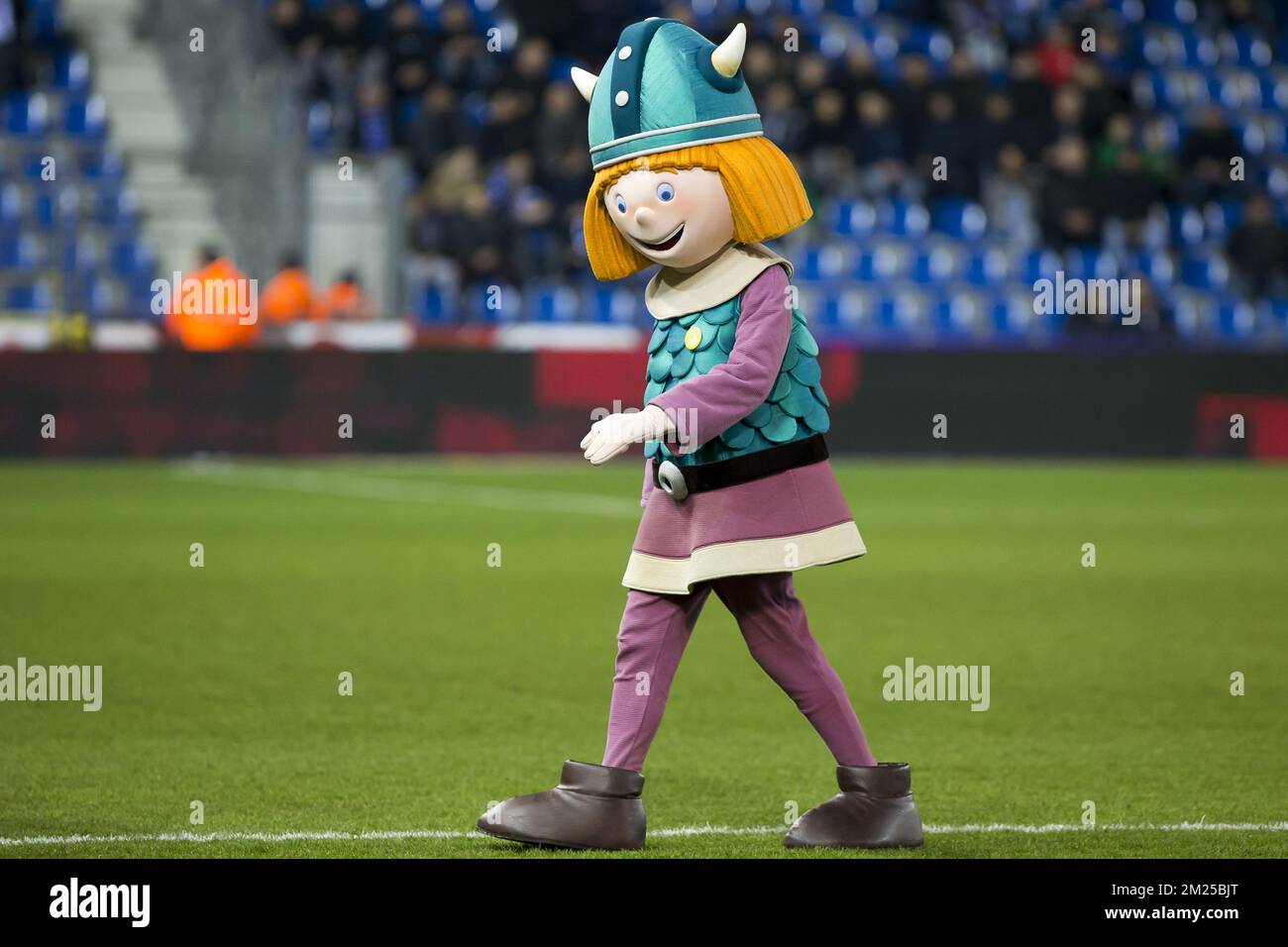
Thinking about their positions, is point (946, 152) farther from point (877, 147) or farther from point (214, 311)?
point (214, 311)

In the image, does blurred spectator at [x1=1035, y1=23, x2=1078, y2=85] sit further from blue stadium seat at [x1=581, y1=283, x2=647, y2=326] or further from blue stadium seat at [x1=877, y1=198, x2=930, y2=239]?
blue stadium seat at [x1=581, y1=283, x2=647, y2=326]

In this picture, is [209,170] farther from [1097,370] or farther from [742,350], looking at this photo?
[742,350]

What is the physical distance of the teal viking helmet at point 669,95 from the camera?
448 centimetres

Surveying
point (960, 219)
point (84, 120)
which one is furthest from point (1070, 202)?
point (84, 120)

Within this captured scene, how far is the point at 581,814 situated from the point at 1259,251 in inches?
723

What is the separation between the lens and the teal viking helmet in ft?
14.7

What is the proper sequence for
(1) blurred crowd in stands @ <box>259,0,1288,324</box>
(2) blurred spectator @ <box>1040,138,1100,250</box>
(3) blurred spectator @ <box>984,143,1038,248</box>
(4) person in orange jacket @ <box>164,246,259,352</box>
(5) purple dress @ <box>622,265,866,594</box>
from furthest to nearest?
(3) blurred spectator @ <box>984,143,1038,248</box> → (2) blurred spectator @ <box>1040,138,1100,250</box> → (1) blurred crowd in stands @ <box>259,0,1288,324</box> → (4) person in orange jacket @ <box>164,246,259,352</box> → (5) purple dress @ <box>622,265,866,594</box>

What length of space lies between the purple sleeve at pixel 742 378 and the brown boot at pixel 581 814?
0.76m

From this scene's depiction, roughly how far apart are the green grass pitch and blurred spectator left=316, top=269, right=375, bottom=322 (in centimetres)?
471

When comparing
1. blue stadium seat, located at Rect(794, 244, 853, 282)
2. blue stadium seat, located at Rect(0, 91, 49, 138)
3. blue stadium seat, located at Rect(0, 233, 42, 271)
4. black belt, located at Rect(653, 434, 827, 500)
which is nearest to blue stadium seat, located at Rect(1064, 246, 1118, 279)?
blue stadium seat, located at Rect(794, 244, 853, 282)

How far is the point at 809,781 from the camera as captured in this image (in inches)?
210

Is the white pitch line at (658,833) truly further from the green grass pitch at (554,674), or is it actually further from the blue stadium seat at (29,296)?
the blue stadium seat at (29,296)

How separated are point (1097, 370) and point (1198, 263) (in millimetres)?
4434

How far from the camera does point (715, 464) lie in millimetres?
4434
